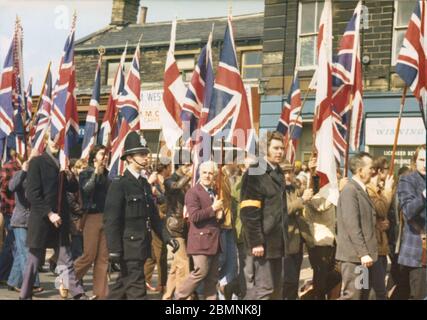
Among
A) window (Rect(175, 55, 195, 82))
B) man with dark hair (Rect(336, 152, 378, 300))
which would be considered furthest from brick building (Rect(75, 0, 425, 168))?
man with dark hair (Rect(336, 152, 378, 300))

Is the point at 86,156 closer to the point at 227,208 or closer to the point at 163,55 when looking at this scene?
the point at 227,208

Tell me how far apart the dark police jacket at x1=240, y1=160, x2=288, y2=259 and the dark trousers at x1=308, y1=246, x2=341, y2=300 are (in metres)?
1.17

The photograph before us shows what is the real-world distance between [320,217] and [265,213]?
143 centimetres

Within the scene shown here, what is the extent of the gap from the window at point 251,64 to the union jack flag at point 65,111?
53.9ft

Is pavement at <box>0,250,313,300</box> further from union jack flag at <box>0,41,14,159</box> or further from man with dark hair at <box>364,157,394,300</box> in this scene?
man with dark hair at <box>364,157,394,300</box>

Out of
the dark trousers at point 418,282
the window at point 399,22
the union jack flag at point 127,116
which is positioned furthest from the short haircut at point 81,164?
the window at point 399,22

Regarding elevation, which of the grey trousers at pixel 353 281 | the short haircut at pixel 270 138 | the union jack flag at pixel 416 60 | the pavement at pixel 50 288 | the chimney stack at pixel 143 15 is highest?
the chimney stack at pixel 143 15

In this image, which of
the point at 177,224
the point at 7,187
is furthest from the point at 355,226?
the point at 7,187

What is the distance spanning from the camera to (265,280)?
813 centimetres

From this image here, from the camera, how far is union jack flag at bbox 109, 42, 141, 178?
38.1 feet

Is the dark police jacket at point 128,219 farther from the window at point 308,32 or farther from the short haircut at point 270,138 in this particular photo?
the window at point 308,32

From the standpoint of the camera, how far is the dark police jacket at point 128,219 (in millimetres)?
8047

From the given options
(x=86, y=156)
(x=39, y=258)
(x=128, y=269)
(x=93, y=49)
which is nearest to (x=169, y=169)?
(x=86, y=156)

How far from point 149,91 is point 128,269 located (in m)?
22.0
